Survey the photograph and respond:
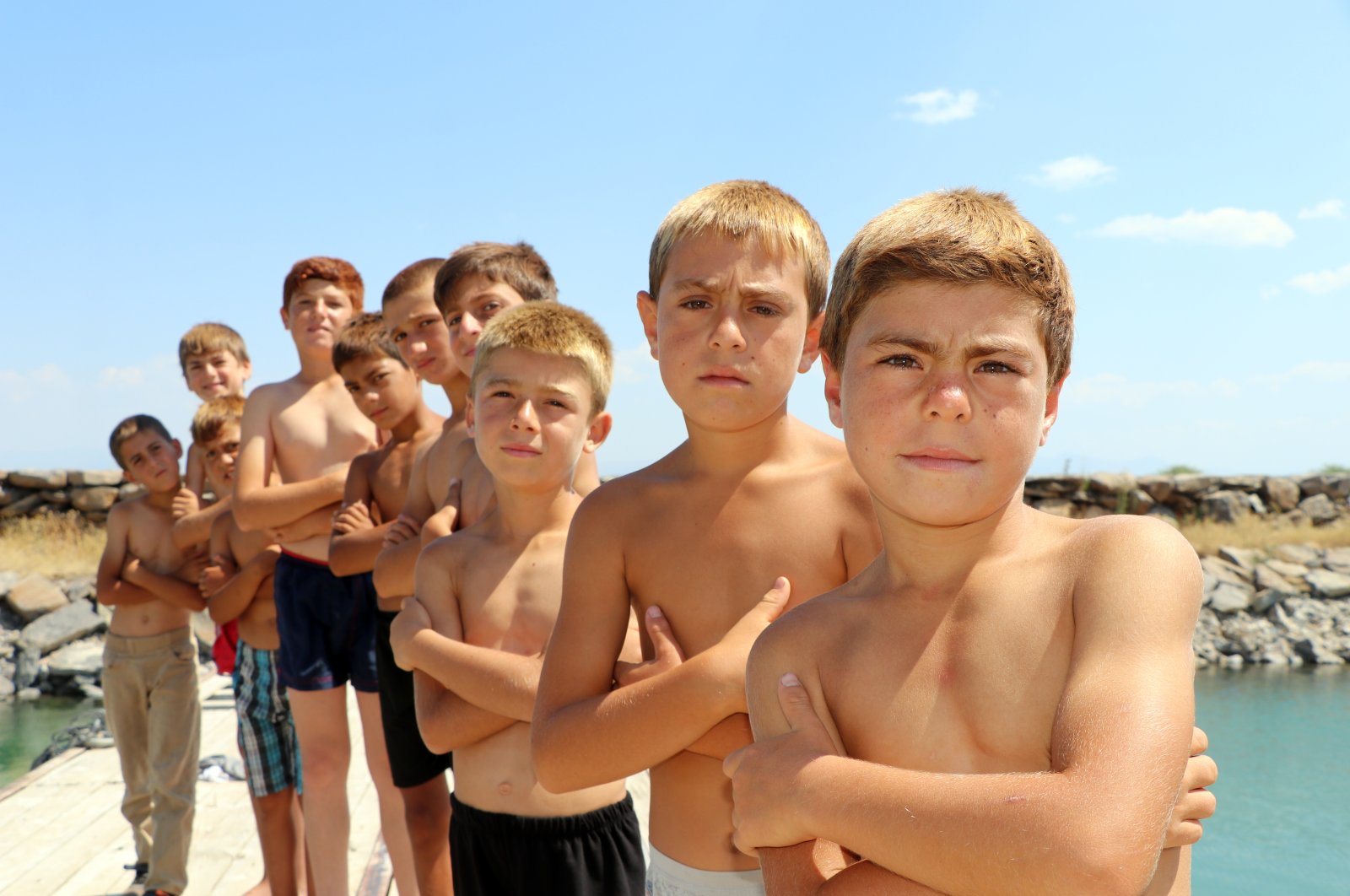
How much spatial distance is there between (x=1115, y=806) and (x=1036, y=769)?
0.19 m

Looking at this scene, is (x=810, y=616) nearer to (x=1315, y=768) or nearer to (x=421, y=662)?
(x=421, y=662)

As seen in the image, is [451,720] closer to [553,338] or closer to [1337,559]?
[553,338]

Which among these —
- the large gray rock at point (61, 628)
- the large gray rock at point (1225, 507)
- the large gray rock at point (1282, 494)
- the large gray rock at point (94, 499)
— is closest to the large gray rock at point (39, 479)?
the large gray rock at point (94, 499)

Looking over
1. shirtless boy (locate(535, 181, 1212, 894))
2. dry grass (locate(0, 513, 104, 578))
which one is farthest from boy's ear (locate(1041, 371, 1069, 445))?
dry grass (locate(0, 513, 104, 578))

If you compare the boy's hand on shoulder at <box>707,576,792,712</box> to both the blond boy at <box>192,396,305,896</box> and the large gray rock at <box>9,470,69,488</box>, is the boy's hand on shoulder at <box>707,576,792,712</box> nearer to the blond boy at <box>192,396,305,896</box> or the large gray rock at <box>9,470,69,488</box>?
the blond boy at <box>192,396,305,896</box>

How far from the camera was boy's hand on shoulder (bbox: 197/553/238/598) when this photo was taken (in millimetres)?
4250

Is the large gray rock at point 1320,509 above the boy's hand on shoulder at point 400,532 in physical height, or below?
below

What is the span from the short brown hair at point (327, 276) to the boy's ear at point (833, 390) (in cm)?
311

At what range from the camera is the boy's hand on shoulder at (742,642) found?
1.59 m

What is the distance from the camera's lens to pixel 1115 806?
102 cm

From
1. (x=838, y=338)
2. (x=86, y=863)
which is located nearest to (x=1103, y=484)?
(x=86, y=863)

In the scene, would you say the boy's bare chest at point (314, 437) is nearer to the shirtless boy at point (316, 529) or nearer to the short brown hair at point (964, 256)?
the shirtless boy at point (316, 529)

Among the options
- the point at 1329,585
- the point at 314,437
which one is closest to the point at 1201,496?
the point at 1329,585

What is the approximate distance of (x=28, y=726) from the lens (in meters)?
9.55
